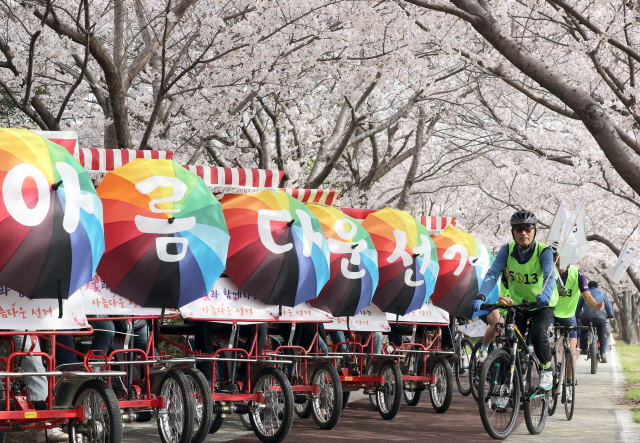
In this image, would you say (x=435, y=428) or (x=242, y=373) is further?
(x=435, y=428)

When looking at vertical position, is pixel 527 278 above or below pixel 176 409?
above

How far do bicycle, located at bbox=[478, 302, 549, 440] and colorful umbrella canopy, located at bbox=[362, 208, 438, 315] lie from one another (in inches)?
84.4

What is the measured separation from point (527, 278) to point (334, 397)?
2.37 m

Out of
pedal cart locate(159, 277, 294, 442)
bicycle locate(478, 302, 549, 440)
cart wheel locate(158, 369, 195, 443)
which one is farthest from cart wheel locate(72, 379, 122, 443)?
bicycle locate(478, 302, 549, 440)

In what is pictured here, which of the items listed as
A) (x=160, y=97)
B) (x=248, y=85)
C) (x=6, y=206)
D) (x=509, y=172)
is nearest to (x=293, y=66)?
(x=248, y=85)

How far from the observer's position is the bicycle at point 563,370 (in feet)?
30.4

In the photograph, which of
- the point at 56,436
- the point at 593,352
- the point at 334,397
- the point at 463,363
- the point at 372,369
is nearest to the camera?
the point at 56,436

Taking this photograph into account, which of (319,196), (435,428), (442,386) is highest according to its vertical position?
(319,196)

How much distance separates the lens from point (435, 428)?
9195 mm

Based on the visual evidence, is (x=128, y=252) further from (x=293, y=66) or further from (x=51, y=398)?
(x=293, y=66)

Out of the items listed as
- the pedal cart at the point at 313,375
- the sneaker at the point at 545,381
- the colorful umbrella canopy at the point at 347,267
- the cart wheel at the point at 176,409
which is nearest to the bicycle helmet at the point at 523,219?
the sneaker at the point at 545,381

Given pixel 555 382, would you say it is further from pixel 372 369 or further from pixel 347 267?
pixel 347 267

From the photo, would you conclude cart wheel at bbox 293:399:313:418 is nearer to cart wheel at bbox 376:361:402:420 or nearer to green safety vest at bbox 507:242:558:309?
cart wheel at bbox 376:361:402:420

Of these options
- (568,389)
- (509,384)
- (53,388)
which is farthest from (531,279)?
(53,388)
